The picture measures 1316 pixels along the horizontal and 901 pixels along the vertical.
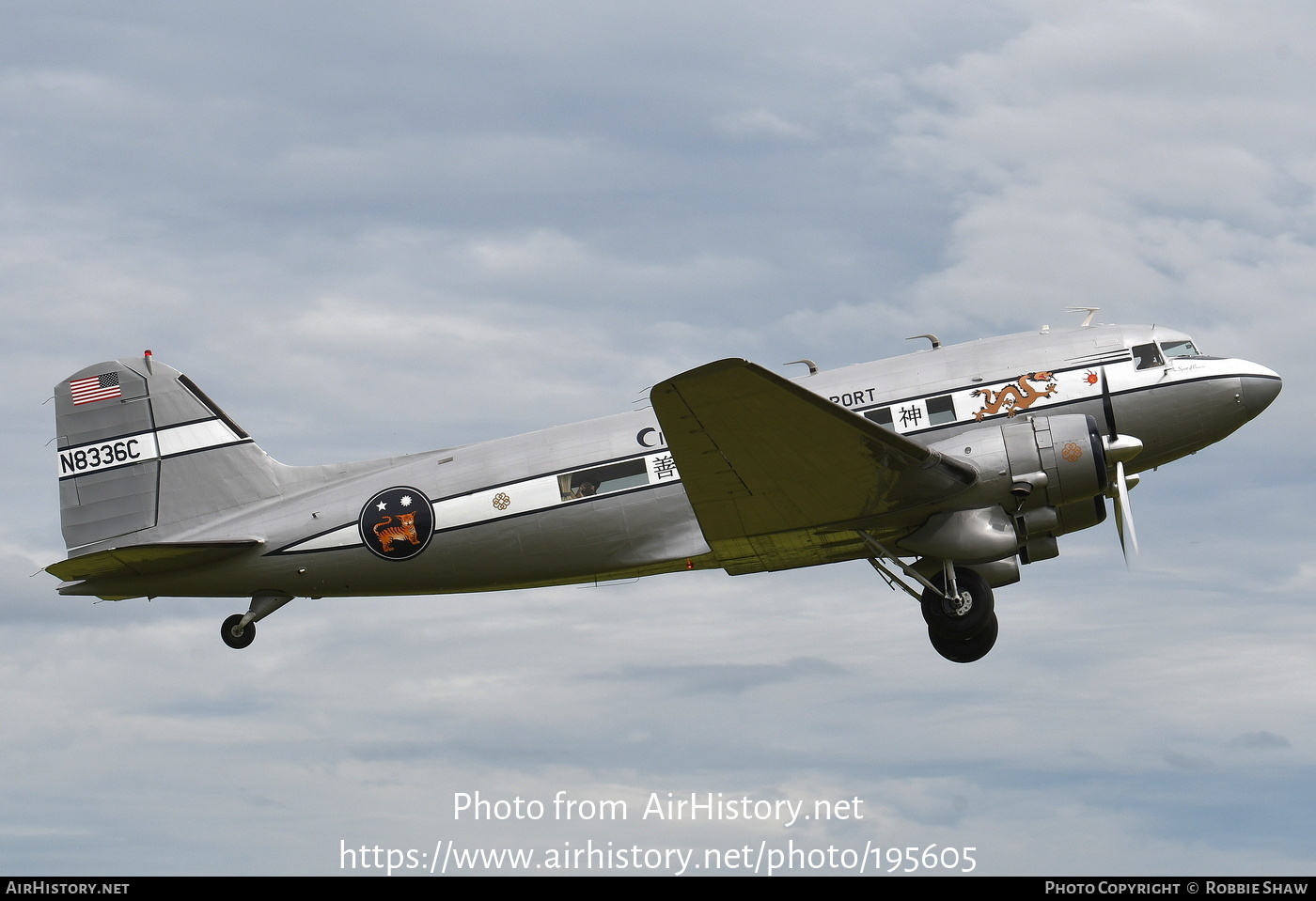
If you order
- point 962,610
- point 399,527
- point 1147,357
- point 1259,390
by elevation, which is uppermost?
point 1147,357

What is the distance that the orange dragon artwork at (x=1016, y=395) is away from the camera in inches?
645

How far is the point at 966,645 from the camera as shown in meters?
16.5

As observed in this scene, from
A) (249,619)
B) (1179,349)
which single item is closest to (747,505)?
(1179,349)

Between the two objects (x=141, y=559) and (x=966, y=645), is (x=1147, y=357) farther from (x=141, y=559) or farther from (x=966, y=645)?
(x=141, y=559)

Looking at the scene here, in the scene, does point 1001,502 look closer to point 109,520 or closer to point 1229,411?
point 1229,411

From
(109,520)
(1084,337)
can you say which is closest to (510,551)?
(109,520)

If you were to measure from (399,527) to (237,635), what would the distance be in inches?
111

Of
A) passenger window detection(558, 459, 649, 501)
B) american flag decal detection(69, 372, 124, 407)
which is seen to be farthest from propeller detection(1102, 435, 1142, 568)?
american flag decal detection(69, 372, 124, 407)

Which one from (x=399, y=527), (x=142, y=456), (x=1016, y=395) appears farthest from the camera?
(x=142, y=456)

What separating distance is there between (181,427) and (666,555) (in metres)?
7.95

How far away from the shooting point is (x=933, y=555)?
51.7ft

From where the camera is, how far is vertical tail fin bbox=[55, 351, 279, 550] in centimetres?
1802
